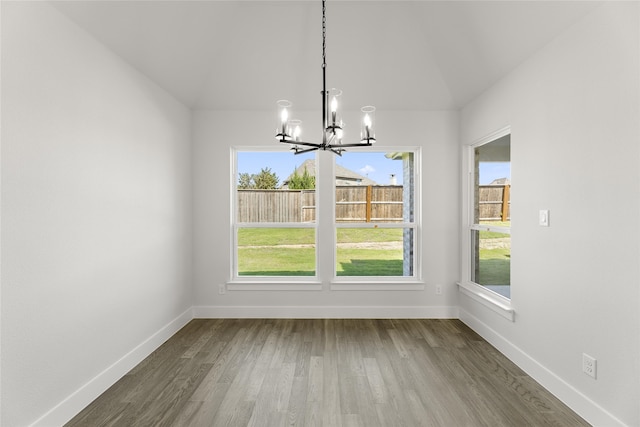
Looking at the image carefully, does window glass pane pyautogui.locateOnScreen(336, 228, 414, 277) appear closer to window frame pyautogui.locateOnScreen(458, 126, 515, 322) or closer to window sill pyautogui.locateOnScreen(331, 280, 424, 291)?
window sill pyautogui.locateOnScreen(331, 280, 424, 291)

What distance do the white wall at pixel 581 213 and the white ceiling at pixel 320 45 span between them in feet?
0.96

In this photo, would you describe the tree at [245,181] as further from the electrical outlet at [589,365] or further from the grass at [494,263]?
the electrical outlet at [589,365]

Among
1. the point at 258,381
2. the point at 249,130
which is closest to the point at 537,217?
the point at 258,381

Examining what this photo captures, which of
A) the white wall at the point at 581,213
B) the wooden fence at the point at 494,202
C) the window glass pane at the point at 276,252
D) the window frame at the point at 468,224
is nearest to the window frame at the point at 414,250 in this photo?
the window glass pane at the point at 276,252

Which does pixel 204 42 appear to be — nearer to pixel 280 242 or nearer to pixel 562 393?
pixel 280 242

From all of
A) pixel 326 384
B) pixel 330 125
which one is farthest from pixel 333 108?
pixel 326 384

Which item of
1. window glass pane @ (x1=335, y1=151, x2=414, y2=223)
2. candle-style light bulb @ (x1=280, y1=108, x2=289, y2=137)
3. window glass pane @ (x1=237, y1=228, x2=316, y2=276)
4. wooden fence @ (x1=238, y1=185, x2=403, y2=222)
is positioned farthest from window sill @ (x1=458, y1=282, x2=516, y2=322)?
candle-style light bulb @ (x1=280, y1=108, x2=289, y2=137)

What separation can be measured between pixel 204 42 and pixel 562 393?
407cm

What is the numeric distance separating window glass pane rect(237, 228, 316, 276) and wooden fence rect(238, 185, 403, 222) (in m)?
0.16

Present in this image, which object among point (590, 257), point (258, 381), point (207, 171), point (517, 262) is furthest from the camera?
point (207, 171)

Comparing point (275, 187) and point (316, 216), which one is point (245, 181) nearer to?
point (275, 187)

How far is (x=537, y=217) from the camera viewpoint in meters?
2.68

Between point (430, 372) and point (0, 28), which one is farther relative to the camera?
point (430, 372)

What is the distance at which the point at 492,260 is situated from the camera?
11.7ft
